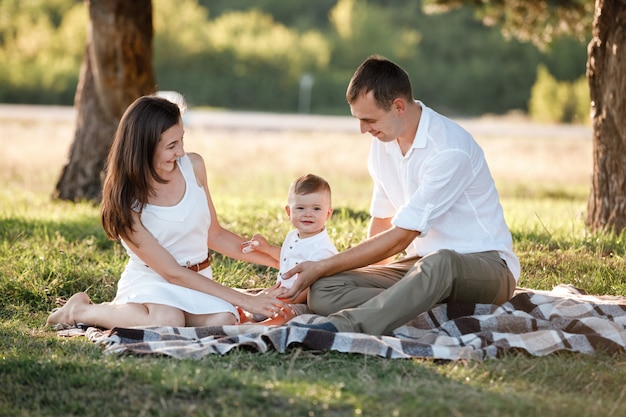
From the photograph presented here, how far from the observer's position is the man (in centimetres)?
471

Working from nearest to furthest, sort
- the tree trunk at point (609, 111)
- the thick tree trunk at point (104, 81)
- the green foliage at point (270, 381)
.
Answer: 1. the green foliage at point (270, 381)
2. the tree trunk at point (609, 111)
3. the thick tree trunk at point (104, 81)

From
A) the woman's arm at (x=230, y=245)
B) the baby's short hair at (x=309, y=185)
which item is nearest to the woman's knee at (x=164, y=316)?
the woman's arm at (x=230, y=245)

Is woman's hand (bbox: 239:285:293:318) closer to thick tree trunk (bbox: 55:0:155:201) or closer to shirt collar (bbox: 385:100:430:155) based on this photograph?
shirt collar (bbox: 385:100:430:155)

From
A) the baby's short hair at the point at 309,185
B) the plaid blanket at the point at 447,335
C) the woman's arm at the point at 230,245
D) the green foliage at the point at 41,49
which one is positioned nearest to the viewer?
the plaid blanket at the point at 447,335

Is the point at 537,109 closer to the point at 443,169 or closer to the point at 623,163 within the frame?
the point at 623,163

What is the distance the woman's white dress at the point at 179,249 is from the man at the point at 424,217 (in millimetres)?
512

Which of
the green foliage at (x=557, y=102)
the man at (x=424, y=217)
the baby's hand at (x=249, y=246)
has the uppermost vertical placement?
the man at (x=424, y=217)

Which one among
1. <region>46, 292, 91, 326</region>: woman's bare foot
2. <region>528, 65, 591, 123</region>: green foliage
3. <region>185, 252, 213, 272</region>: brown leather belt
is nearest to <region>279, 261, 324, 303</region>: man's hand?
<region>185, 252, 213, 272</region>: brown leather belt

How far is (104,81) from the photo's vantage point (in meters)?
8.95

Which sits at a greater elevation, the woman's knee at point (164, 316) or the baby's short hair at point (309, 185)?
the baby's short hair at point (309, 185)

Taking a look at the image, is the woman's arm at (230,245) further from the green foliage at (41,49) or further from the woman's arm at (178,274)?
the green foliage at (41,49)

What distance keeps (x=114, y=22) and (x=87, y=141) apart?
1.31 metres

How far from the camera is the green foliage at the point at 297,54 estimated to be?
42969 mm

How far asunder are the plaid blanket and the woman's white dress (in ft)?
0.66
